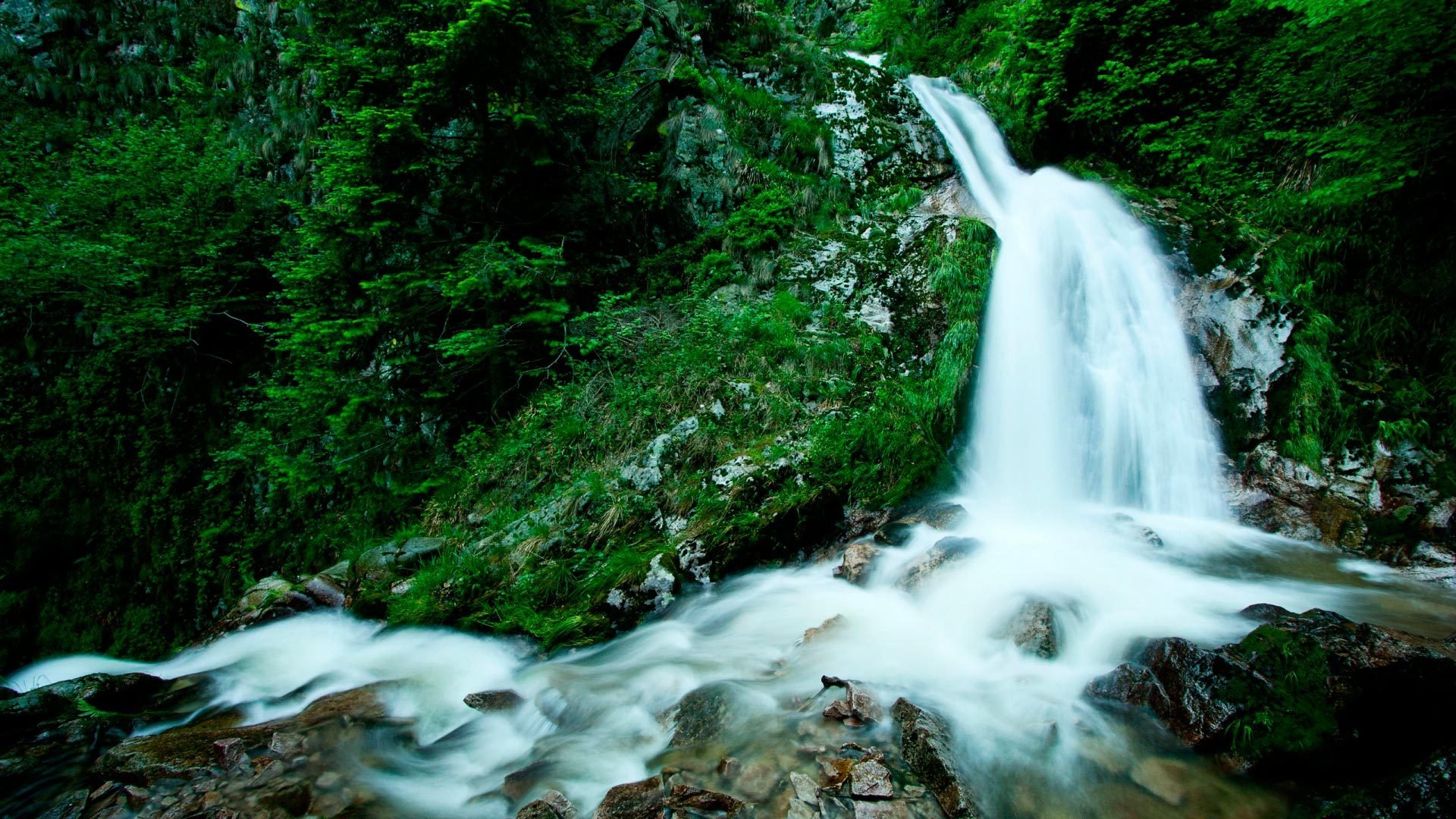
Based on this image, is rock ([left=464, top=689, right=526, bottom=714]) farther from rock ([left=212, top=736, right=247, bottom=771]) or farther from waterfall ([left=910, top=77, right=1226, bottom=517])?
waterfall ([left=910, top=77, right=1226, bottom=517])

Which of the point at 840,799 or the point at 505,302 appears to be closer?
the point at 840,799

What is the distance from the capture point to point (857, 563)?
4684 millimetres

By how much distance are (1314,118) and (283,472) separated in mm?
13610

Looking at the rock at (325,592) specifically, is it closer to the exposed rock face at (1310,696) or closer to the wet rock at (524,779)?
the wet rock at (524,779)

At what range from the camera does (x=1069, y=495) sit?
5.93m

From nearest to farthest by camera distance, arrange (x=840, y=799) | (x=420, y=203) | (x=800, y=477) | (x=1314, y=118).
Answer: (x=840, y=799) → (x=800, y=477) → (x=1314, y=118) → (x=420, y=203)

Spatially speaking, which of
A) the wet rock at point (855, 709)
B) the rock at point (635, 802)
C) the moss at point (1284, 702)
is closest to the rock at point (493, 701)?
the rock at point (635, 802)

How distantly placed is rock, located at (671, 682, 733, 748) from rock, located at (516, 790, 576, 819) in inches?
24.7

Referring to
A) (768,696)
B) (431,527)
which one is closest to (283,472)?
(431,527)

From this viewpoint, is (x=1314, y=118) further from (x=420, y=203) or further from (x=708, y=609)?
(x=420, y=203)

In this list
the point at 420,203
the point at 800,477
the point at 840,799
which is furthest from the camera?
the point at 420,203

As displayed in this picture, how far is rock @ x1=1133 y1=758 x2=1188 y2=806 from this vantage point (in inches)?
97.3

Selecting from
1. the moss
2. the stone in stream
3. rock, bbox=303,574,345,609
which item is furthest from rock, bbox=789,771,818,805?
rock, bbox=303,574,345,609

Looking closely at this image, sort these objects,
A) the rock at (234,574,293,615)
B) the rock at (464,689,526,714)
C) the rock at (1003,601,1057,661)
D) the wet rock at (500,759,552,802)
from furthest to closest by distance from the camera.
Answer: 1. the rock at (234,574,293,615)
2. the rock at (464,689,526,714)
3. the rock at (1003,601,1057,661)
4. the wet rock at (500,759,552,802)
